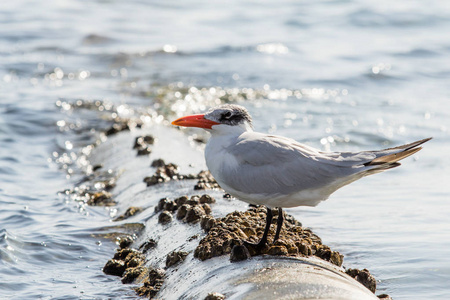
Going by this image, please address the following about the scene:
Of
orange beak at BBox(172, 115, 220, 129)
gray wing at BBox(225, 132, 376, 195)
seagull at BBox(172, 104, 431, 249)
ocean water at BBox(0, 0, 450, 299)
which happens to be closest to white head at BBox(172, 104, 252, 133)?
orange beak at BBox(172, 115, 220, 129)

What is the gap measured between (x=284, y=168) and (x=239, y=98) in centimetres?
858

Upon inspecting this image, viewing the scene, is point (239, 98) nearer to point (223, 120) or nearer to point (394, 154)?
point (223, 120)

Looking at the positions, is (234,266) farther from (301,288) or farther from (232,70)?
(232,70)

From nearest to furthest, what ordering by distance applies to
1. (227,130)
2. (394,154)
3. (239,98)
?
(394,154)
(227,130)
(239,98)

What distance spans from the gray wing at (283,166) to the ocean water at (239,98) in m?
1.54

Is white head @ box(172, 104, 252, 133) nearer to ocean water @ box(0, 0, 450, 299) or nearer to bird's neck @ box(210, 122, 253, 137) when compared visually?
bird's neck @ box(210, 122, 253, 137)

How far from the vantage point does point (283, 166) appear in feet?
15.2

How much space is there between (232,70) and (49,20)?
7831 mm

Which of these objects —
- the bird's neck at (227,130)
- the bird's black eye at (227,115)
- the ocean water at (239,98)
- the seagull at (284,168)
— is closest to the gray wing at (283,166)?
the seagull at (284,168)

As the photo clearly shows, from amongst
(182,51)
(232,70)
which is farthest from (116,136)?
(182,51)

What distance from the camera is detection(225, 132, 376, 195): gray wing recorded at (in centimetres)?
455

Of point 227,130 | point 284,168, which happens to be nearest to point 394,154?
point 284,168

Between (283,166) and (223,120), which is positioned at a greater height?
(223,120)

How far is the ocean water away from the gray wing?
1.54 m
